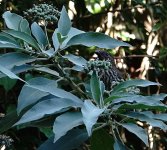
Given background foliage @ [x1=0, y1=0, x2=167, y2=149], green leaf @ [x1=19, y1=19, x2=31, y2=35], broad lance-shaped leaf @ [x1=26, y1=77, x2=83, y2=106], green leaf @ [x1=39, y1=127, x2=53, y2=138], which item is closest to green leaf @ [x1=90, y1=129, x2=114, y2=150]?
broad lance-shaped leaf @ [x1=26, y1=77, x2=83, y2=106]

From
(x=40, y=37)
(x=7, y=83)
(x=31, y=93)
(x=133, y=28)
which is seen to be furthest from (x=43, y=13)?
(x=133, y=28)

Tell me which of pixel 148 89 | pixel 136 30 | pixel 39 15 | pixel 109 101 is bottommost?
pixel 148 89

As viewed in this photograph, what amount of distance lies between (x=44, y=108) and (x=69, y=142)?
0.14m

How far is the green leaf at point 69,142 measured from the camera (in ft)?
3.02

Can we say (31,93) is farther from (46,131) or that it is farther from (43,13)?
(46,131)

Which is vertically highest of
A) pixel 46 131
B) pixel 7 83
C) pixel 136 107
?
pixel 136 107

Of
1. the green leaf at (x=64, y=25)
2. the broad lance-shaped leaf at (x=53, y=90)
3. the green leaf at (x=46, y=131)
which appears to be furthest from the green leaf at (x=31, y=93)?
the green leaf at (x=46, y=131)

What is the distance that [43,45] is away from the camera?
0.95m

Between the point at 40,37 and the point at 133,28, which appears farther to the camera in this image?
the point at 133,28

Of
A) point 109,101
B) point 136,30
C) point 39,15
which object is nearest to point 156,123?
point 109,101

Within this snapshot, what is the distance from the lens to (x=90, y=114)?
2.46 ft

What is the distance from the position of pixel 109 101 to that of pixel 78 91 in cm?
14

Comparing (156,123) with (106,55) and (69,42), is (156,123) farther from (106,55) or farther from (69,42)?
(106,55)

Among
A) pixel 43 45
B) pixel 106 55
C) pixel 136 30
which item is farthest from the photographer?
pixel 136 30
